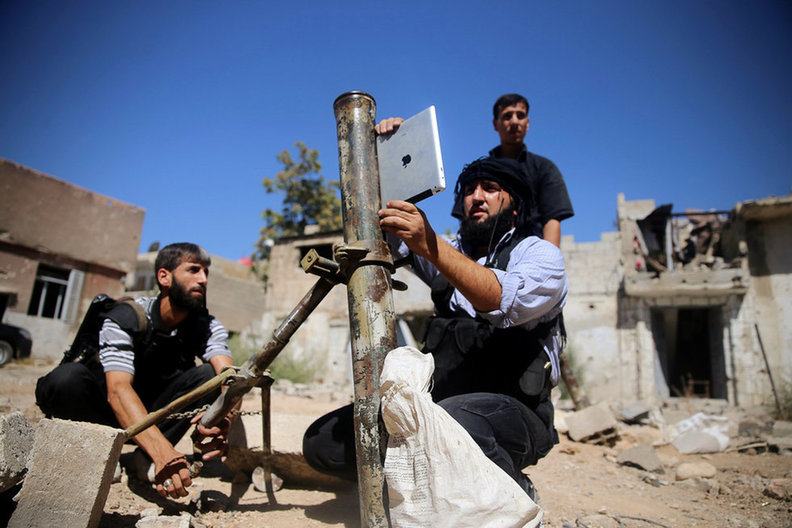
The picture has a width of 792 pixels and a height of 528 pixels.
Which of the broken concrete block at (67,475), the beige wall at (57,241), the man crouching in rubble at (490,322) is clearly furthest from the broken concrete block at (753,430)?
the beige wall at (57,241)

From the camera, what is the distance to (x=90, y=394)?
8.36 feet

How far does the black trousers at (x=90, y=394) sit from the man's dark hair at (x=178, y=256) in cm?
65

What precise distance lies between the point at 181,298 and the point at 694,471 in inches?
173

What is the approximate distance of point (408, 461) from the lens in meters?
1.39

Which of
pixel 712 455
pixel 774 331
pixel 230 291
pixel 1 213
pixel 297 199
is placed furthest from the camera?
pixel 230 291

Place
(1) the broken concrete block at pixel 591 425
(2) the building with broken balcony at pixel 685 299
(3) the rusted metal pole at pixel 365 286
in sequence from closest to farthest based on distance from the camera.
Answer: (3) the rusted metal pole at pixel 365 286, (1) the broken concrete block at pixel 591 425, (2) the building with broken balcony at pixel 685 299

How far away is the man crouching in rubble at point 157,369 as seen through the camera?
2240mm

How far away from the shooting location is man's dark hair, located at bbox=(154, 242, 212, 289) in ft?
9.16

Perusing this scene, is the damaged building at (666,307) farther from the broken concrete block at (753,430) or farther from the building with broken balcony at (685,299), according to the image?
the broken concrete block at (753,430)

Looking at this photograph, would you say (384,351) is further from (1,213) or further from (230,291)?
(230,291)

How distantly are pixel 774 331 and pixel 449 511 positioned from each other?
14765mm

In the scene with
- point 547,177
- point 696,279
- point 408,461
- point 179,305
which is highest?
point 696,279

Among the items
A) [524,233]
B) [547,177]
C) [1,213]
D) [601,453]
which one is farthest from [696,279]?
[1,213]

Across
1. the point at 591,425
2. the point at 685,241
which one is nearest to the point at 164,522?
the point at 591,425
